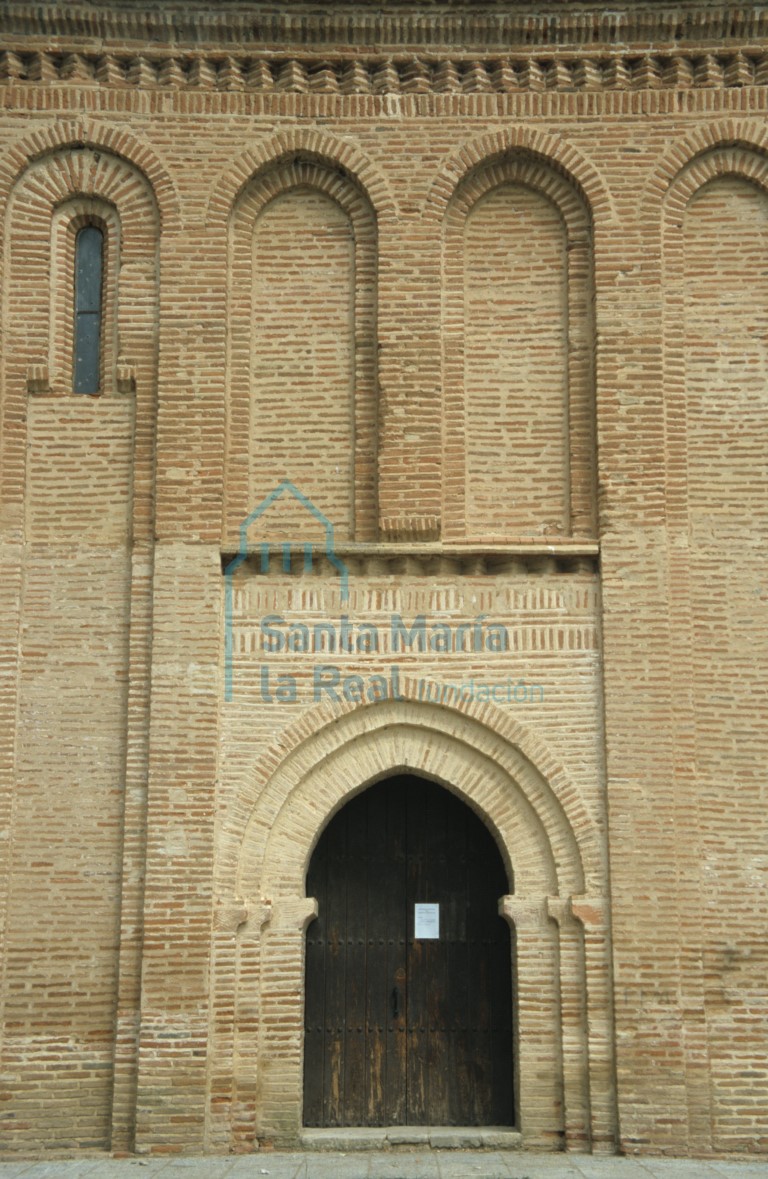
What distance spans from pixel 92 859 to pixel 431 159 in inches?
207

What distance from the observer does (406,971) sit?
933 cm

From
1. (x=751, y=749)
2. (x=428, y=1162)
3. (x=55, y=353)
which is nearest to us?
(x=428, y=1162)

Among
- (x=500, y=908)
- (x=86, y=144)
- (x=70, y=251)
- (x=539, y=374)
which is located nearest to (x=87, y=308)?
(x=70, y=251)

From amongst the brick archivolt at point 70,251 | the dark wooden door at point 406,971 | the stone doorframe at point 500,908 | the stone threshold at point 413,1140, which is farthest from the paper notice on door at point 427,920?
the brick archivolt at point 70,251

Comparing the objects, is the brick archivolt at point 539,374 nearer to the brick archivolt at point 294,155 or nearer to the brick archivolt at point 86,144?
the brick archivolt at point 294,155

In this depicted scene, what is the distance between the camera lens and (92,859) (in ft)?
29.0

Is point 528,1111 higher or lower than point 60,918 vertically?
lower

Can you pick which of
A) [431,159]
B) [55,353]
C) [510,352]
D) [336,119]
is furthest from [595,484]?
[55,353]

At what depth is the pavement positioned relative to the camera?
7.98 metres

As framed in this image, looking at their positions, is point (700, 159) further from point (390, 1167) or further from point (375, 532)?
point (390, 1167)

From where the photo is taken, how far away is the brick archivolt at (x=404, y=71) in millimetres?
9664

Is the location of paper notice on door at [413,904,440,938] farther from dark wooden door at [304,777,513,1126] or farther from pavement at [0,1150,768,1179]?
pavement at [0,1150,768,1179]

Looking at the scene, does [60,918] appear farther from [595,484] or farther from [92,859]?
[595,484]

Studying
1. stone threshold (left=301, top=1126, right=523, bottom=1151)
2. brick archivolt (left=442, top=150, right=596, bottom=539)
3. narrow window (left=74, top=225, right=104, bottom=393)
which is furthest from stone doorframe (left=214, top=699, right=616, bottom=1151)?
narrow window (left=74, top=225, right=104, bottom=393)
